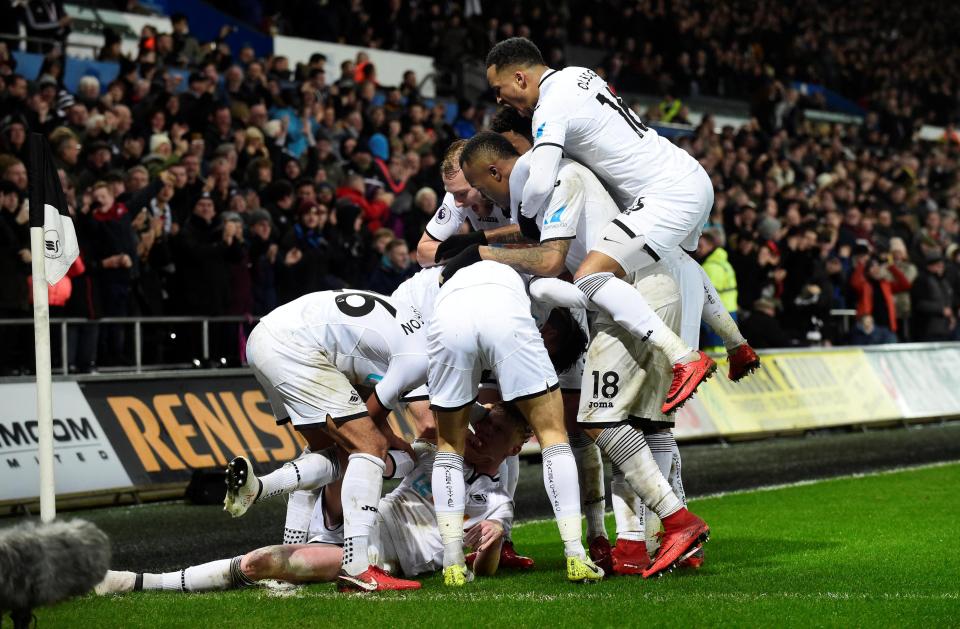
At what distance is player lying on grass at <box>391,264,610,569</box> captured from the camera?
847 cm

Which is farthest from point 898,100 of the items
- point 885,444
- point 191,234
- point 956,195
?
point 191,234

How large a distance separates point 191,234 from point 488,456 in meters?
7.66

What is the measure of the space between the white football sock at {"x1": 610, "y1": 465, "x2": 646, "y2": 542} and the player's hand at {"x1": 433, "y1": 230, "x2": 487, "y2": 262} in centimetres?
176

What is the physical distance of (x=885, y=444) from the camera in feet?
58.3

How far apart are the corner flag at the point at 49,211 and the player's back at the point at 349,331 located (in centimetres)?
127

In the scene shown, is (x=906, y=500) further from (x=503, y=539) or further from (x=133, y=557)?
(x=133, y=557)

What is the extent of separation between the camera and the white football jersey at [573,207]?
8.14 m

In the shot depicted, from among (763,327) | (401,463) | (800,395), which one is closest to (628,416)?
(401,463)

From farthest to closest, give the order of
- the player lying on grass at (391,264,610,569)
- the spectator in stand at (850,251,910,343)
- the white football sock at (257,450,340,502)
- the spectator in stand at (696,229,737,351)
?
the spectator in stand at (850,251,910,343) → the spectator in stand at (696,229,737,351) → the player lying on grass at (391,264,610,569) → the white football sock at (257,450,340,502)

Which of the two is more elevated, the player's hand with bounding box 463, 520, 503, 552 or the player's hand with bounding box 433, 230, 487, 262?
the player's hand with bounding box 433, 230, 487, 262

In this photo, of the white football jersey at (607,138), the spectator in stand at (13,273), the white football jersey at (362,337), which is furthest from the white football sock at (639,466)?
the spectator in stand at (13,273)

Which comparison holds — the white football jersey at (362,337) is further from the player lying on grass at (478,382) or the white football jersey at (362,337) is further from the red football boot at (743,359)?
the red football boot at (743,359)

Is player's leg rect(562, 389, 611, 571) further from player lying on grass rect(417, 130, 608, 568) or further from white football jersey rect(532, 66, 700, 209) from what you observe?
white football jersey rect(532, 66, 700, 209)

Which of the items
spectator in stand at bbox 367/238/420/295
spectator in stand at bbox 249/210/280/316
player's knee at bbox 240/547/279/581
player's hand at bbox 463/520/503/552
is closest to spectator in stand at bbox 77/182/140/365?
spectator in stand at bbox 249/210/280/316
